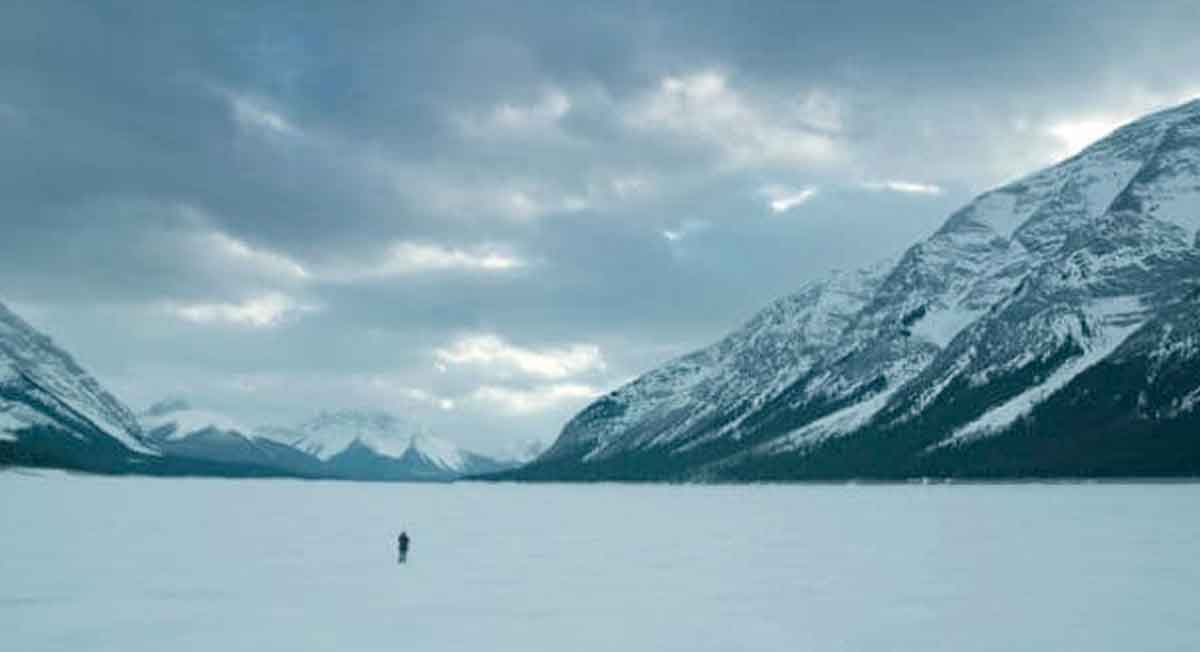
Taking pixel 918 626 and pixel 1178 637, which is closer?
pixel 1178 637

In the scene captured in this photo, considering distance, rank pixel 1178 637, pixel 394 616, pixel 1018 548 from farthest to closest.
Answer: pixel 1018 548 → pixel 394 616 → pixel 1178 637

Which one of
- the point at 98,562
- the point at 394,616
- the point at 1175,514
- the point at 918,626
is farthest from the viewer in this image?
the point at 1175,514

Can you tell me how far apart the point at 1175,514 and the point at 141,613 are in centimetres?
8126

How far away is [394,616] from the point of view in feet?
→ 121

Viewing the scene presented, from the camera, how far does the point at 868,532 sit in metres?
78.8

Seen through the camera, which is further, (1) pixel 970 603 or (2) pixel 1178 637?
(1) pixel 970 603

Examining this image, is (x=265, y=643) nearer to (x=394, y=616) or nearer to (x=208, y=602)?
(x=394, y=616)

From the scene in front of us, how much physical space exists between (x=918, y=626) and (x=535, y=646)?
1191 centimetres

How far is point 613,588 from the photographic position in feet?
147

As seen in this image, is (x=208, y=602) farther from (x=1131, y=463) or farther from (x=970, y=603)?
(x=1131, y=463)

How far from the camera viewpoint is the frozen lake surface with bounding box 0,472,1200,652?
32094 mm

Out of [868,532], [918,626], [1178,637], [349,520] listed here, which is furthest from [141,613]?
[349,520]

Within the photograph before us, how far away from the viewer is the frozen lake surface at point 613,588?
32.1 m

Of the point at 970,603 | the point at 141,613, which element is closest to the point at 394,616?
the point at 141,613
